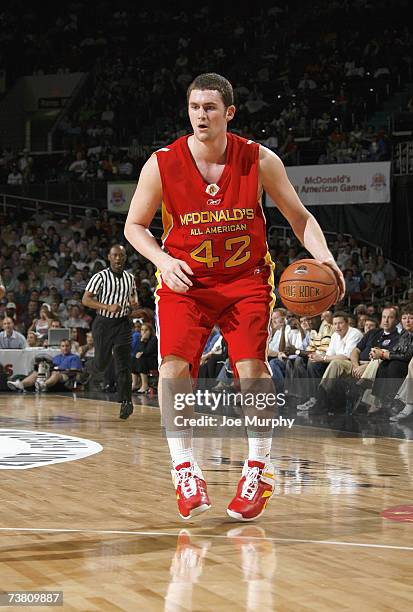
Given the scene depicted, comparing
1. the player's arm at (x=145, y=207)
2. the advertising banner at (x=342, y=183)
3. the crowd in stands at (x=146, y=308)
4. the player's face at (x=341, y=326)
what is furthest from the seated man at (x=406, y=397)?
the advertising banner at (x=342, y=183)

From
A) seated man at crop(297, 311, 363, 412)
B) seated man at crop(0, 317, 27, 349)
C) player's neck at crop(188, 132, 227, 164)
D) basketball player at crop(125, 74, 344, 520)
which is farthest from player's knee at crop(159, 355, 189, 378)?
seated man at crop(0, 317, 27, 349)

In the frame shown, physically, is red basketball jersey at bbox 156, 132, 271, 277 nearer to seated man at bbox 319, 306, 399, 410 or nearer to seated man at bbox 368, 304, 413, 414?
seated man at bbox 368, 304, 413, 414

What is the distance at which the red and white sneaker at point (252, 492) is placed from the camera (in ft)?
15.3

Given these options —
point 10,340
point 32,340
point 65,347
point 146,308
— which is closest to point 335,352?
point 65,347

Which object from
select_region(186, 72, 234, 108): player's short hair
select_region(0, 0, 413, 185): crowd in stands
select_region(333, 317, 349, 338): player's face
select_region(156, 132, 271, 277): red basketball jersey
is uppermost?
select_region(0, 0, 413, 185): crowd in stands

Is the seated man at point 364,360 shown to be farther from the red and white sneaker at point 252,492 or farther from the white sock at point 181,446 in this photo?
the white sock at point 181,446

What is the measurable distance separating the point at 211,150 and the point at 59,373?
997cm

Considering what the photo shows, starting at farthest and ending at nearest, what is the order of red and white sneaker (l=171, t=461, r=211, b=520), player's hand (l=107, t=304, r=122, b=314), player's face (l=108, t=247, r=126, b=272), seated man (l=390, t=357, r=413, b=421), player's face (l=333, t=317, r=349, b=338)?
1. player's face (l=333, t=317, r=349, b=338)
2. player's face (l=108, t=247, r=126, b=272)
3. player's hand (l=107, t=304, r=122, b=314)
4. seated man (l=390, t=357, r=413, b=421)
5. red and white sneaker (l=171, t=461, r=211, b=520)

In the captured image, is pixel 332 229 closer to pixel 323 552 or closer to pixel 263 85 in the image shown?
pixel 263 85

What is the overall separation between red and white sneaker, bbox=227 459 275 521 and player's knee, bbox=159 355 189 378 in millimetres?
552

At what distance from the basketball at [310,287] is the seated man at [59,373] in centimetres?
978

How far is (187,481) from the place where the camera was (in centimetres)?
467

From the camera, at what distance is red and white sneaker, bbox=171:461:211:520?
4582mm

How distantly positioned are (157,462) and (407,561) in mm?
3384
